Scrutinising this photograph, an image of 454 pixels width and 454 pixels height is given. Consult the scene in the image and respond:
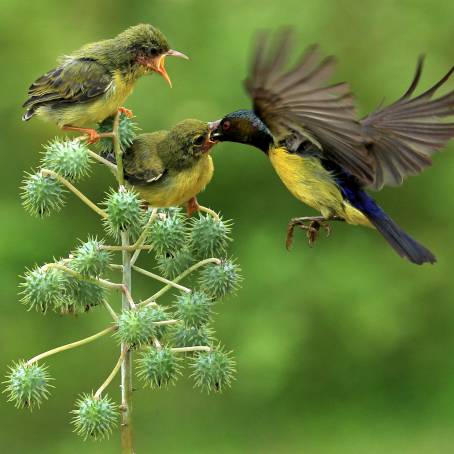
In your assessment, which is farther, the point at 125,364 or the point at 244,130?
the point at 244,130

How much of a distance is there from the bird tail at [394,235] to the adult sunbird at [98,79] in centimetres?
131

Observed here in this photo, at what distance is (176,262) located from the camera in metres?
4.78

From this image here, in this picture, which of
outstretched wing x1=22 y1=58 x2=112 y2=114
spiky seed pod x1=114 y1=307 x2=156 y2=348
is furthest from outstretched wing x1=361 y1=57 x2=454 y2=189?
spiky seed pod x1=114 y1=307 x2=156 y2=348

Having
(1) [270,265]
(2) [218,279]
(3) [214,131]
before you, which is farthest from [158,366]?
(1) [270,265]

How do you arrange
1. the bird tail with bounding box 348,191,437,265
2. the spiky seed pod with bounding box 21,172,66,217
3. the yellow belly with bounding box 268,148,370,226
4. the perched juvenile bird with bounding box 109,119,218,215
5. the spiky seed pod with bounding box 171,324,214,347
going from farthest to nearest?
the yellow belly with bounding box 268,148,370,226, the bird tail with bounding box 348,191,437,265, the perched juvenile bird with bounding box 109,119,218,215, the spiky seed pod with bounding box 171,324,214,347, the spiky seed pod with bounding box 21,172,66,217

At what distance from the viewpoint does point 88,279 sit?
450 cm

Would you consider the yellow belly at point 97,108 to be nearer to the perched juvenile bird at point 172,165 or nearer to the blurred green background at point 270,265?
the perched juvenile bird at point 172,165

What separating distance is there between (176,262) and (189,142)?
566mm

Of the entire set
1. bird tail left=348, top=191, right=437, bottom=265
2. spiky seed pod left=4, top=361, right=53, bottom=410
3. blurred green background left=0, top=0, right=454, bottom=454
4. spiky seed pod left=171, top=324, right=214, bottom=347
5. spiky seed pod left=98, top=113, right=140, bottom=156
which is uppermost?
spiky seed pod left=98, top=113, right=140, bottom=156

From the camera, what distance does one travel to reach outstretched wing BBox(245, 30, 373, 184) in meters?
4.25

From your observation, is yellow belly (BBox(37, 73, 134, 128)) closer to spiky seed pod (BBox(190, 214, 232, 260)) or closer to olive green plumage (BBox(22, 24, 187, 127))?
olive green plumage (BBox(22, 24, 187, 127))

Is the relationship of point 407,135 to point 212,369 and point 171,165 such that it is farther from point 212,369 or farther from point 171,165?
point 212,369

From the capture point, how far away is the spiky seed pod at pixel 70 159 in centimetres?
446

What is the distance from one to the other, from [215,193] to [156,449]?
230 centimetres
